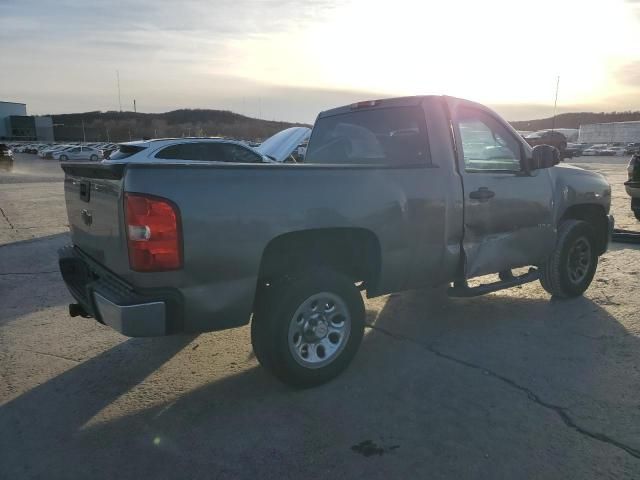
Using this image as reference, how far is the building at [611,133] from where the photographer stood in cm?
7644

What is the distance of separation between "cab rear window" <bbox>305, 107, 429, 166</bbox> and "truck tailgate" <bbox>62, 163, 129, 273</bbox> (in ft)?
7.67

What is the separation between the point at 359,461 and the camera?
109 inches

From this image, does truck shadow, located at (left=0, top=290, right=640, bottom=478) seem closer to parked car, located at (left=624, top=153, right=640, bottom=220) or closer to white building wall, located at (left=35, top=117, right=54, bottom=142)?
parked car, located at (left=624, top=153, right=640, bottom=220)

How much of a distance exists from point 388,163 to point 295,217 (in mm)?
1562

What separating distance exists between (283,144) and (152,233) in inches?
351

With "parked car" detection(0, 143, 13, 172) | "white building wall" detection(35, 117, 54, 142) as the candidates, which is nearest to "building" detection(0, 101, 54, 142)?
"white building wall" detection(35, 117, 54, 142)

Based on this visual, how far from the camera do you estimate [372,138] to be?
475cm

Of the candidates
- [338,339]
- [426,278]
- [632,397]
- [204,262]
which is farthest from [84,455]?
[632,397]

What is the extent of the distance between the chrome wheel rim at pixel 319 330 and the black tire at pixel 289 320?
2 centimetres

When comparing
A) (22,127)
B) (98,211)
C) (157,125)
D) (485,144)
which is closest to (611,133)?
(485,144)

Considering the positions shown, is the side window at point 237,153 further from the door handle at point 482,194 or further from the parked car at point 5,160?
the parked car at point 5,160

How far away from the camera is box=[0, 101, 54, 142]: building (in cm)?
11931

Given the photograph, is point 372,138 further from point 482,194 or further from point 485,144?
point 482,194

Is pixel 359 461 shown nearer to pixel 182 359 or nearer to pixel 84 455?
pixel 84 455
